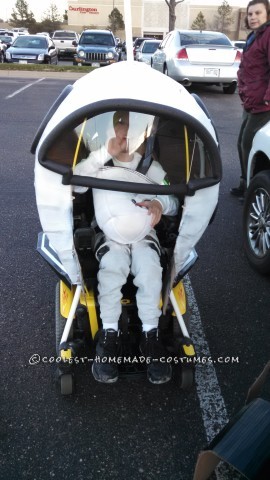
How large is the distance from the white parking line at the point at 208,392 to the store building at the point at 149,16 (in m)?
63.6

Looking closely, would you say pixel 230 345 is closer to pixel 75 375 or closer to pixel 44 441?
pixel 75 375

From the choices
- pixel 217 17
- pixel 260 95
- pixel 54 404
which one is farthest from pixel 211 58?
pixel 217 17

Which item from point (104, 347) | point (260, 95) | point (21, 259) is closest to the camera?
point (104, 347)

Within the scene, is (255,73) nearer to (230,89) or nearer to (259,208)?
(259,208)

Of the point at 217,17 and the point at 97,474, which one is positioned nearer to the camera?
the point at 97,474

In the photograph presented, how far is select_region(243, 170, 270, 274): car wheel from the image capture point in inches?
142

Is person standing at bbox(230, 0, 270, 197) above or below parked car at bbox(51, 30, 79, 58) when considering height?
above

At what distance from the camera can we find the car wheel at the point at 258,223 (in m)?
3.61

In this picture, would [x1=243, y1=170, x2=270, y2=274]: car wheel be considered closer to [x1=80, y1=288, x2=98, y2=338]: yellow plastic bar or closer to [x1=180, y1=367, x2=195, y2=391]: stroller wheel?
[x1=180, y1=367, x2=195, y2=391]: stroller wheel

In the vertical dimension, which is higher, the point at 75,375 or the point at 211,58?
the point at 211,58

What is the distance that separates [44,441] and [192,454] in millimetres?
694

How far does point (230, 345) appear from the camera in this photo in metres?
Result: 2.93

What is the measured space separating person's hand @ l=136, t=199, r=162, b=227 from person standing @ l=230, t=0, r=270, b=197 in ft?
7.67

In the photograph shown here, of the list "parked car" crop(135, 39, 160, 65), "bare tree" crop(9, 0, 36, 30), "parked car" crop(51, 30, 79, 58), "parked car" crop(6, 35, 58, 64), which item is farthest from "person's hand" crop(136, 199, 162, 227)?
"bare tree" crop(9, 0, 36, 30)
